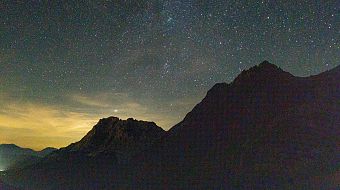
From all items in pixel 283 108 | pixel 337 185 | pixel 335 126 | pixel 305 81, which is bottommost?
pixel 337 185

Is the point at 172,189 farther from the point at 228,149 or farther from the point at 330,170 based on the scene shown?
the point at 330,170

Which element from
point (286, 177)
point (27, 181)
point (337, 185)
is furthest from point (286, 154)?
point (27, 181)

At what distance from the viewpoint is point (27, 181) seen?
614 feet

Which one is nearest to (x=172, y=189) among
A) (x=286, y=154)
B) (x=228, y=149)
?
(x=228, y=149)

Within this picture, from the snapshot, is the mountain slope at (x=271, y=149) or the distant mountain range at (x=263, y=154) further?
the distant mountain range at (x=263, y=154)

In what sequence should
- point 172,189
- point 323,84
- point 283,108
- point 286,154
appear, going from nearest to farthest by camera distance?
point 286,154 → point 172,189 → point 323,84 → point 283,108

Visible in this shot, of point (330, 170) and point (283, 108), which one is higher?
point (283, 108)

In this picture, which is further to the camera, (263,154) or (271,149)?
(271,149)

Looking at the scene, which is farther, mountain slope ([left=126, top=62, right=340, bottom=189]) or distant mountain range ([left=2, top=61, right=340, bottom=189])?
distant mountain range ([left=2, top=61, right=340, bottom=189])

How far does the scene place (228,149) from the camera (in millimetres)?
169125

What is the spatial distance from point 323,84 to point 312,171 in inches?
2558

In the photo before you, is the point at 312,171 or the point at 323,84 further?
the point at 323,84

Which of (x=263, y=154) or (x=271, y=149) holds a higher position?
(x=271, y=149)

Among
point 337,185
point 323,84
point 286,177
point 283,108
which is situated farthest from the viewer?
point 283,108
